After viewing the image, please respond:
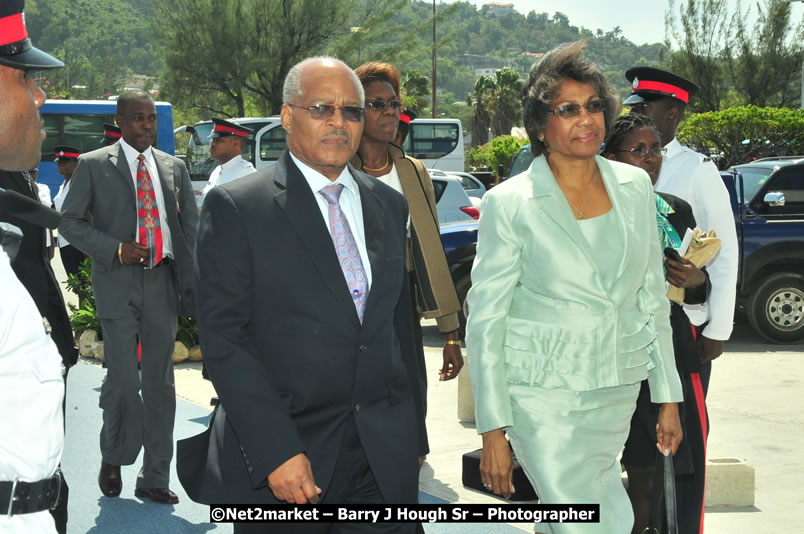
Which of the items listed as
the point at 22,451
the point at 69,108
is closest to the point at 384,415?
the point at 22,451

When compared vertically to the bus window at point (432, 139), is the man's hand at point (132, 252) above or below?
above

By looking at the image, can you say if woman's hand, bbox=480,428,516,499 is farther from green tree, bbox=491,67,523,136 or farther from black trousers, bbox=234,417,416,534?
green tree, bbox=491,67,523,136

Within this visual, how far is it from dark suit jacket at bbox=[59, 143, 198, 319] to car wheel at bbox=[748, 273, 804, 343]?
7154 mm

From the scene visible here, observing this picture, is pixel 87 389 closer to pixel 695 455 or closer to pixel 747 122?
pixel 695 455

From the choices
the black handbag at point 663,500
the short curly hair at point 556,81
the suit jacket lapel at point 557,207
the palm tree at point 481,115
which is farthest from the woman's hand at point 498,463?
the palm tree at point 481,115

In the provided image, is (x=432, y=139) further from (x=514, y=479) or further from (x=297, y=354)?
(x=297, y=354)

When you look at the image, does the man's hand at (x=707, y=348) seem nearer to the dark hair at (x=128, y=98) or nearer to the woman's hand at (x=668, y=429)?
the woman's hand at (x=668, y=429)

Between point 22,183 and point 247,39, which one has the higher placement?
point 247,39

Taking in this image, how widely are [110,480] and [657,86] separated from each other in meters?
3.71

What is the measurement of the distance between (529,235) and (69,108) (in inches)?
1150

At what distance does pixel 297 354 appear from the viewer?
2.95m

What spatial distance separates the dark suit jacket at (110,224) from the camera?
18.6 ft

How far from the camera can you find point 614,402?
3348 mm

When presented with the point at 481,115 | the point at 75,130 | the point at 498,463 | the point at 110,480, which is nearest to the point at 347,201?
the point at 498,463
